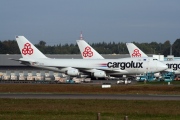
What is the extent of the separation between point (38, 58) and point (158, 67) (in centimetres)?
2194

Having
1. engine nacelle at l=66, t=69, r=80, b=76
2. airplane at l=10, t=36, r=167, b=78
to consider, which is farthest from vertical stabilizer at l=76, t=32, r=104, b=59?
engine nacelle at l=66, t=69, r=80, b=76

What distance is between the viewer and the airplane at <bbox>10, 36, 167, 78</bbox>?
352ft

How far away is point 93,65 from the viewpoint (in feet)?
360

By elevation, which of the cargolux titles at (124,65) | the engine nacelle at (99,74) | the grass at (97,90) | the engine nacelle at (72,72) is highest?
the cargolux titles at (124,65)

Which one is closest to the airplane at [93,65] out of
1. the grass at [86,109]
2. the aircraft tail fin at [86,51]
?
the aircraft tail fin at [86,51]

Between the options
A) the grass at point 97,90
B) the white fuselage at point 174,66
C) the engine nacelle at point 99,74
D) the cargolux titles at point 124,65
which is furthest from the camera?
the white fuselage at point 174,66

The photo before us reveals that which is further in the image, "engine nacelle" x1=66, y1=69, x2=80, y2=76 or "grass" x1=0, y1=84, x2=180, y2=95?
"engine nacelle" x1=66, y1=69, x2=80, y2=76

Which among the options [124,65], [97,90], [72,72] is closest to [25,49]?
[72,72]

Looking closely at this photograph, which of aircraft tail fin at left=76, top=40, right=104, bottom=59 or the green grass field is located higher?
aircraft tail fin at left=76, top=40, right=104, bottom=59

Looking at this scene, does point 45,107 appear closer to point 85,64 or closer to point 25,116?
point 25,116

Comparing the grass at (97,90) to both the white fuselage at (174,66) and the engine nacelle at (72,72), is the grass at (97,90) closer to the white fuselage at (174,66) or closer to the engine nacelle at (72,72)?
the engine nacelle at (72,72)

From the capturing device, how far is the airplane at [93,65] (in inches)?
4222

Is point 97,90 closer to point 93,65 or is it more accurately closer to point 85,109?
point 85,109

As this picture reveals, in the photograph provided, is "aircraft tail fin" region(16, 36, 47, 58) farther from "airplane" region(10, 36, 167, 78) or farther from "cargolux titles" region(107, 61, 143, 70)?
"cargolux titles" region(107, 61, 143, 70)
